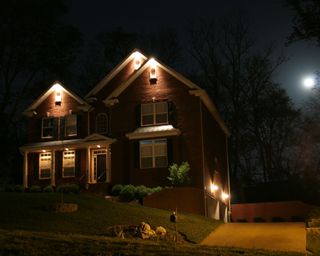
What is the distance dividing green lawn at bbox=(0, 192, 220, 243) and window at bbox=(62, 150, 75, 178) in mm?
7264

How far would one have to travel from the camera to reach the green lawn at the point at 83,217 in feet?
64.2

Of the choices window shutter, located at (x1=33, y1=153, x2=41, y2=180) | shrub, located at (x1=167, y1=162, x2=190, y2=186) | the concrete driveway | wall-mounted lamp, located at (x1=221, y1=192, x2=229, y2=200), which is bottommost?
the concrete driveway

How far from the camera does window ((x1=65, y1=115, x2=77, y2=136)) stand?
35031 millimetres

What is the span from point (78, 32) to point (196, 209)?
2072cm

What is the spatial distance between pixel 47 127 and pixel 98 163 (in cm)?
435

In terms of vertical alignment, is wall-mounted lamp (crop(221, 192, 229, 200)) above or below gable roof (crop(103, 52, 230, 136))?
below

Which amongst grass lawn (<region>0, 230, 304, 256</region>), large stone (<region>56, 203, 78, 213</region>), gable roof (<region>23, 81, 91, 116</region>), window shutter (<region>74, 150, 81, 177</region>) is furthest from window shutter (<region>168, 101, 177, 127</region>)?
grass lawn (<region>0, 230, 304, 256</region>)

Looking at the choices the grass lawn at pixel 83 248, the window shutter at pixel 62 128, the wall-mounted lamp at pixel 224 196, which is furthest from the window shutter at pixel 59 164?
the grass lawn at pixel 83 248

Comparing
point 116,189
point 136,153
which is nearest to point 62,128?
point 136,153

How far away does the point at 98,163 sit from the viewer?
34.0 m

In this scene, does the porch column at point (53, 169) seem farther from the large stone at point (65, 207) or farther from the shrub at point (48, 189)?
the large stone at point (65, 207)

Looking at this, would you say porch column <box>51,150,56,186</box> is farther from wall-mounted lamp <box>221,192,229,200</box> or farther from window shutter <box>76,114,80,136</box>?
wall-mounted lamp <box>221,192,229,200</box>

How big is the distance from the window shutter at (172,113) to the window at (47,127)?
828 cm

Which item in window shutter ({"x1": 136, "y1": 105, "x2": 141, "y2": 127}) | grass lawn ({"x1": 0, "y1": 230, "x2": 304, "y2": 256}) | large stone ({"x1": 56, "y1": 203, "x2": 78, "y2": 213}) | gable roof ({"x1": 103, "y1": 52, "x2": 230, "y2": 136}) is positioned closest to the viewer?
grass lawn ({"x1": 0, "y1": 230, "x2": 304, "y2": 256})
